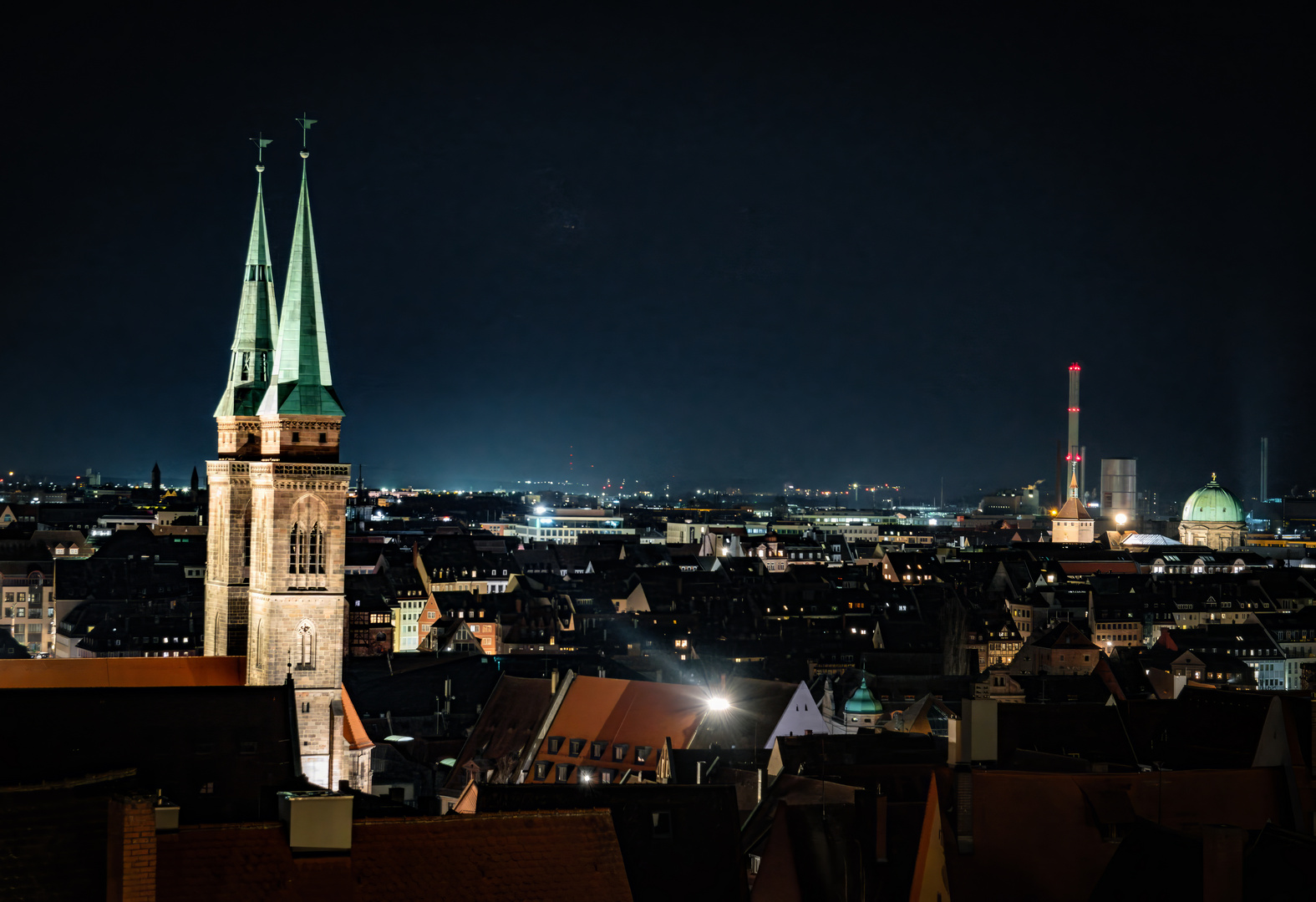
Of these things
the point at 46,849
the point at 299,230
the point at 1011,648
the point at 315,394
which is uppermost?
the point at 299,230

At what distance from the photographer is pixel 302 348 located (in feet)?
216

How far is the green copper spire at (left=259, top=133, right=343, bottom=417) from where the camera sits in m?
65.1

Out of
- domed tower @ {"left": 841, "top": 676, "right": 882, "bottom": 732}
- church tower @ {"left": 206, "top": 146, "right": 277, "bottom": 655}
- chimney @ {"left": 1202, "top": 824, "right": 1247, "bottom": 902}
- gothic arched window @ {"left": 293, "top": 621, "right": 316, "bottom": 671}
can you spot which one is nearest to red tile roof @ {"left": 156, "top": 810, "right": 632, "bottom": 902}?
chimney @ {"left": 1202, "top": 824, "right": 1247, "bottom": 902}

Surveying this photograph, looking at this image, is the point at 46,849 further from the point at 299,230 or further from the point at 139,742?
the point at 299,230

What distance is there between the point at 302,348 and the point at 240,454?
22.0 feet

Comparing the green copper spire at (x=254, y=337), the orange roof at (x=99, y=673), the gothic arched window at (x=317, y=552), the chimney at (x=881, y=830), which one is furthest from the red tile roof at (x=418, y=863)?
the green copper spire at (x=254, y=337)

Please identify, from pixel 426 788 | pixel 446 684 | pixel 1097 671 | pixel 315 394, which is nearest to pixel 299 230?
pixel 315 394

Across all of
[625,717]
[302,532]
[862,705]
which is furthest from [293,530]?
[862,705]

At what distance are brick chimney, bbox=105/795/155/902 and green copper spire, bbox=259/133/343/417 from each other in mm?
40980

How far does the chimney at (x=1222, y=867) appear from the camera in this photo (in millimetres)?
27188

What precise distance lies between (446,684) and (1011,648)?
65700 millimetres

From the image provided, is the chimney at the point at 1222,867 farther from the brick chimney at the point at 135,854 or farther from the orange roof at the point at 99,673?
the orange roof at the point at 99,673

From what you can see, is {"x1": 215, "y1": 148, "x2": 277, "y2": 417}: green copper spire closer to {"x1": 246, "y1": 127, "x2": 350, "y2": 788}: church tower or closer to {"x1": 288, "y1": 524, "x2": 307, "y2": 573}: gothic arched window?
{"x1": 246, "y1": 127, "x2": 350, "y2": 788}: church tower

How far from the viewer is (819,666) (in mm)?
129500
